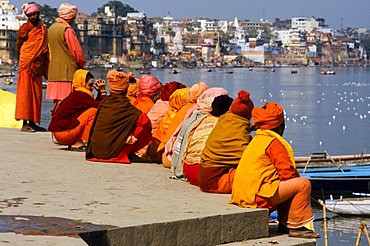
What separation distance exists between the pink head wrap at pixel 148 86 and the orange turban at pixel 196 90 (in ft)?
2.66

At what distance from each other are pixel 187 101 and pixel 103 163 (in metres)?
0.61

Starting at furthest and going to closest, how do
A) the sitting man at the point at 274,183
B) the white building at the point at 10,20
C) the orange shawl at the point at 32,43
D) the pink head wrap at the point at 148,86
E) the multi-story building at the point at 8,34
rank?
the white building at the point at 10,20
the multi-story building at the point at 8,34
the orange shawl at the point at 32,43
the pink head wrap at the point at 148,86
the sitting man at the point at 274,183

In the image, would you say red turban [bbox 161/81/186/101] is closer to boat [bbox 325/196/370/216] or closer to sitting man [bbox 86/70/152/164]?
sitting man [bbox 86/70/152/164]

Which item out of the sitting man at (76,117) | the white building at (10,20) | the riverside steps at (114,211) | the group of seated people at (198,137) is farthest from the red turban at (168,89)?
the white building at (10,20)

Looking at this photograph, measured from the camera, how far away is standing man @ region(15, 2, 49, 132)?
7.12 m

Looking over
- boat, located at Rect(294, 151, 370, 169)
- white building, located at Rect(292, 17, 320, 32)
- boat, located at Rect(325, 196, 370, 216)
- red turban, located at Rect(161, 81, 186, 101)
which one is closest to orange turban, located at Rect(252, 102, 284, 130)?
red turban, located at Rect(161, 81, 186, 101)

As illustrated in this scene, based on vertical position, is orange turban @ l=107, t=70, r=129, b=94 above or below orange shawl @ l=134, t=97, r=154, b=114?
above

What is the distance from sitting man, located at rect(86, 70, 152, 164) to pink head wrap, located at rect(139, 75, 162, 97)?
68cm

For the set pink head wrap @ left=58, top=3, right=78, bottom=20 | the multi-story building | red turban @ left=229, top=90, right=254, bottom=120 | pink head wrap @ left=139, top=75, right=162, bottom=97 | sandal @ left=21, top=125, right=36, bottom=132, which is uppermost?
pink head wrap @ left=58, top=3, right=78, bottom=20

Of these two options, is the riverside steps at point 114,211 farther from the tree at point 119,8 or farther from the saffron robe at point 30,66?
the tree at point 119,8

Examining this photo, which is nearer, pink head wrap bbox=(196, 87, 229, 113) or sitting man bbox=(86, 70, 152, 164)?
pink head wrap bbox=(196, 87, 229, 113)

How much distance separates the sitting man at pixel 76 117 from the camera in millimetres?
6234

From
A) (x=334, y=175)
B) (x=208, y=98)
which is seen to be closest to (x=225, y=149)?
(x=208, y=98)

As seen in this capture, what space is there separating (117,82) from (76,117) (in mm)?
516
